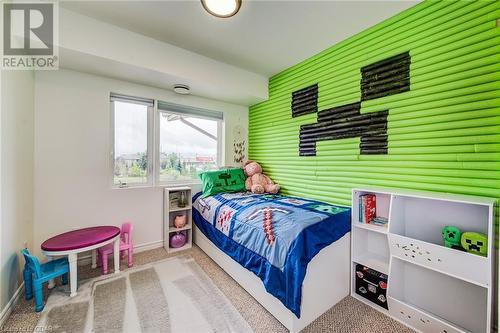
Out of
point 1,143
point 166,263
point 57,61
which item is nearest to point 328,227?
point 166,263

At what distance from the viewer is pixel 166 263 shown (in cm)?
251

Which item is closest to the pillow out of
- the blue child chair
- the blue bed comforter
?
the blue bed comforter

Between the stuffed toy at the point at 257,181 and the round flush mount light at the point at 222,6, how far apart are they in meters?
2.22

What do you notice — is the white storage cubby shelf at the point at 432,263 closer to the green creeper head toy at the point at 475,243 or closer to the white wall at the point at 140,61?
the green creeper head toy at the point at 475,243

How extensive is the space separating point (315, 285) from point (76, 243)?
88.9 inches

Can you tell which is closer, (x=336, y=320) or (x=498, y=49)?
(x=498, y=49)

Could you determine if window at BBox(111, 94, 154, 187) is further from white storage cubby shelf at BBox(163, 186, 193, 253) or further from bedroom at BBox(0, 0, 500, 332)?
white storage cubby shelf at BBox(163, 186, 193, 253)

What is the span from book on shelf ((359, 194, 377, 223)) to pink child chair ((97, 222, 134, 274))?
2696mm

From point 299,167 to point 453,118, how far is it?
1.66 m

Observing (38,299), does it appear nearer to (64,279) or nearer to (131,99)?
(64,279)

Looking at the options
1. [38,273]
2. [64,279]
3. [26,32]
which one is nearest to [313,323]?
[38,273]

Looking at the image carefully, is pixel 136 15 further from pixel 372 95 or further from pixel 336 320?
pixel 336 320

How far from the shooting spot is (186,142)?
3354 millimetres

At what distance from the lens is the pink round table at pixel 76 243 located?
6.03 feet
